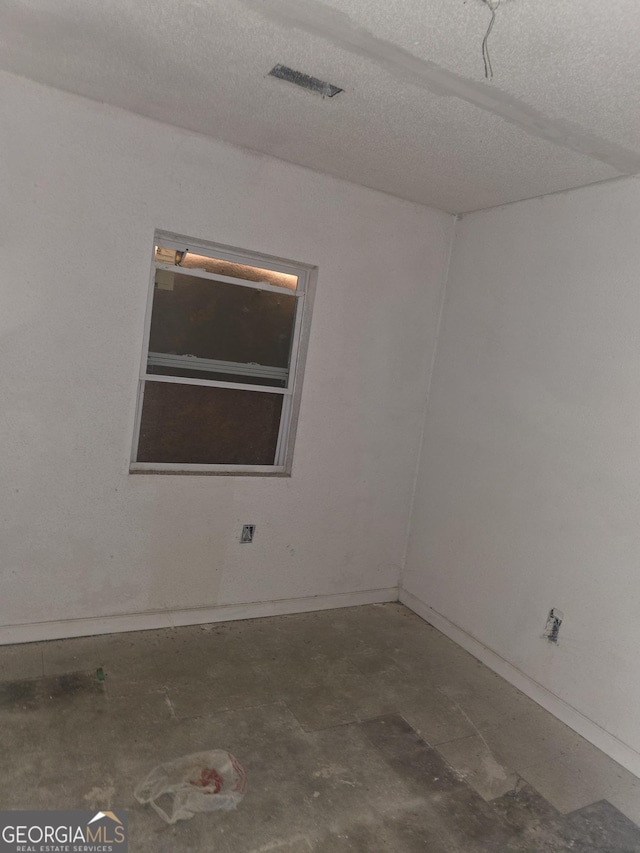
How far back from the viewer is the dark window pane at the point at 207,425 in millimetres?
3338

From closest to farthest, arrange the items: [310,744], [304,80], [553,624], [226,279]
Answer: [304,80]
[310,744]
[553,624]
[226,279]

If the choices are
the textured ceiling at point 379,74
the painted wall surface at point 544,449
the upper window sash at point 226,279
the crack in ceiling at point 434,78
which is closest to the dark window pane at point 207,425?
the upper window sash at point 226,279

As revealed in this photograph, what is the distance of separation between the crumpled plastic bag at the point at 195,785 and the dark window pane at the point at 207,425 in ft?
5.20

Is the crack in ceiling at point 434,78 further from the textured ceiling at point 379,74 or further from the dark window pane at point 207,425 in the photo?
the dark window pane at point 207,425

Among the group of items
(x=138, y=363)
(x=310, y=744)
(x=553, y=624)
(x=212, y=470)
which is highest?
(x=138, y=363)

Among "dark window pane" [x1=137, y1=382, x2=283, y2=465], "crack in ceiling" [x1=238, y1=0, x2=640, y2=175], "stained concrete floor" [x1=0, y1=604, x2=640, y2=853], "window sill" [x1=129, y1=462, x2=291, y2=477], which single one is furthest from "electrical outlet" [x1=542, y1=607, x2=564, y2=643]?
"crack in ceiling" [x1=238, y1=0, x2=640, y2=175]

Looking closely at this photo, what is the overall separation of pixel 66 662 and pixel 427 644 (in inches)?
78.7

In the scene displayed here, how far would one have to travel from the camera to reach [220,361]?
3.44 metres

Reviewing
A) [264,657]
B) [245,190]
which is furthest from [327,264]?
[264,657]

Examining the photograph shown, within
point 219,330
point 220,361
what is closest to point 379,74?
point 219,330

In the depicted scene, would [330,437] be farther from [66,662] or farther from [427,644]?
[66,662]

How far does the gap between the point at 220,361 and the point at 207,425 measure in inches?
14.8

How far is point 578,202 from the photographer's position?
311 cm

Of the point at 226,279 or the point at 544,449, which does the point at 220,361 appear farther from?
the point at 544,449
